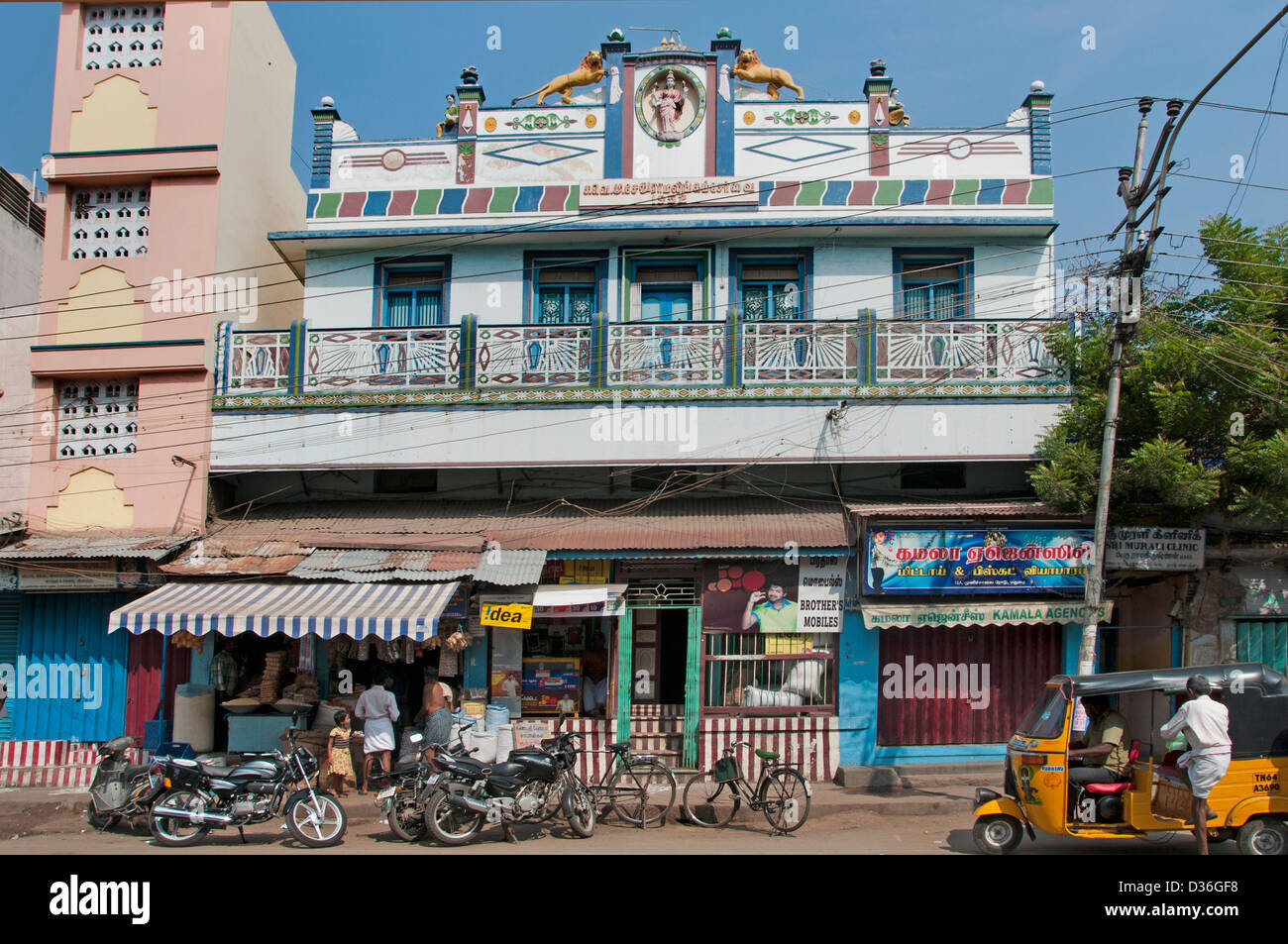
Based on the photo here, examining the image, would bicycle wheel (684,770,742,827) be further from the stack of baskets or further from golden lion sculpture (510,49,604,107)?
golden lion sculpture (510,49,604,107)

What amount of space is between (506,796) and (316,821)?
1911 millimetres

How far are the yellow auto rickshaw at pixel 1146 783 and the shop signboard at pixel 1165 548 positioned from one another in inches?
127

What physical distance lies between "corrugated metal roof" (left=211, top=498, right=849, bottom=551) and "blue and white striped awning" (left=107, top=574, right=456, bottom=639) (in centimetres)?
90

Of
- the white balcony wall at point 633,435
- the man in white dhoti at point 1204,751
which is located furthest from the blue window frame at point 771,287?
the man in white dhoti at point 1204,751

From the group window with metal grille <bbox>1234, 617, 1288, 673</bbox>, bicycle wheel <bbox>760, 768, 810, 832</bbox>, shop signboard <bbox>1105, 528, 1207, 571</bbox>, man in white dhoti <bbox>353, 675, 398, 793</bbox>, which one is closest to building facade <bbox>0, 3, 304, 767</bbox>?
man in white dhoti <bbox>353, 675, 398, 793</bbox>

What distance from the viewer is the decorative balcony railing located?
13148mm

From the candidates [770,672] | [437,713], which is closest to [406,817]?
[437,713]

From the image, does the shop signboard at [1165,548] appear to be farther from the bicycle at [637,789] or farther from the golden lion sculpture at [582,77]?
the golden lion sculpture at [582,77]

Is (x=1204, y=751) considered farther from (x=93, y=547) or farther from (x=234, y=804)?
(x=93, y=547)

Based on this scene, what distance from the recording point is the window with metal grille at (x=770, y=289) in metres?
14.4

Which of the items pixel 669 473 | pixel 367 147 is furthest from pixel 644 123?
pixel 669 473

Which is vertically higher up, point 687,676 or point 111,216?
point 111,216

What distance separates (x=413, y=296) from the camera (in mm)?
15008

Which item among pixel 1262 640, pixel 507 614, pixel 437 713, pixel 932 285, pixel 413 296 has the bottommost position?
pixel 437 713
